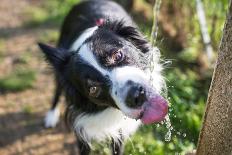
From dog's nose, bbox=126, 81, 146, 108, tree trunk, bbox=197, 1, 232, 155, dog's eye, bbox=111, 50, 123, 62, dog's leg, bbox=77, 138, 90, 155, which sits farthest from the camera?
dog's leg, bbox=77, 138, 90, 155

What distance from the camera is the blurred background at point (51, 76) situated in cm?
428

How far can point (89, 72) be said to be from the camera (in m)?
3.01

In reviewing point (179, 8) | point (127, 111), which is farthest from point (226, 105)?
point (179, 8)

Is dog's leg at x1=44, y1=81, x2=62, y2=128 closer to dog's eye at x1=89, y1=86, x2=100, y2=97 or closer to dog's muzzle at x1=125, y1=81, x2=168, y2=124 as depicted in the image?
dog's eye at x1=89, y1=86, x2=100, y2=97

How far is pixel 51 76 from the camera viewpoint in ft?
18.0

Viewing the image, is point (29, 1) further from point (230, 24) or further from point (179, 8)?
point (230, 24)

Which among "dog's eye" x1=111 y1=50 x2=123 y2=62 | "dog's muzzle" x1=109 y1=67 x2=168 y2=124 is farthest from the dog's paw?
"dog's muzzle" x1=109 y1=67 x2=168 y2=124

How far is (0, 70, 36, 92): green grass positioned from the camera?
17.2ft

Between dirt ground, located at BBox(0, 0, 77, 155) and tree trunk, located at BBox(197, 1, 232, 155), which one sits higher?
tree trunk, located at BBox(197, 1, 232, 155)

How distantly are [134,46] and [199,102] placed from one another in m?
1.83

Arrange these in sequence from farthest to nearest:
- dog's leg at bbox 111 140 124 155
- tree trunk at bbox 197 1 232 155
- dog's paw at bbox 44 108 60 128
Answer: dog's paw at bbox 44 108 60 128 → dog's leg at bbox 111 140 124 155 → tree trunk at bbox 197 1 232 155

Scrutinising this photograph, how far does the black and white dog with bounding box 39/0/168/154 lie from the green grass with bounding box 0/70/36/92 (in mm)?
1429

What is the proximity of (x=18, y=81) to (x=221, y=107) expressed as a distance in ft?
11.3

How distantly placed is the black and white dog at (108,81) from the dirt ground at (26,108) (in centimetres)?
92
